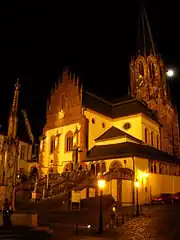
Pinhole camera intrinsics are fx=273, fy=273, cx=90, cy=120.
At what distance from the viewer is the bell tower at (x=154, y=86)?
58359mm

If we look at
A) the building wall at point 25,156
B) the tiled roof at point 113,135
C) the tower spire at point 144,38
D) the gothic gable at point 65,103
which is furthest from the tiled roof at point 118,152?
the tower spire at point 144,38

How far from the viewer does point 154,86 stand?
62062mm

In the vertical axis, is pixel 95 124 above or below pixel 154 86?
below

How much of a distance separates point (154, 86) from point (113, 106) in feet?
44.3

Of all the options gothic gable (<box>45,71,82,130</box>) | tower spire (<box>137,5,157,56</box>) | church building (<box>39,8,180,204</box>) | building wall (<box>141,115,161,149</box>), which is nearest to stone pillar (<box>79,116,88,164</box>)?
church building (<box>39,8,180,204</box>)

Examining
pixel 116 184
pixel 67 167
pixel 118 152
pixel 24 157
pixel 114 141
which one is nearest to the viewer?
pixel 116 184

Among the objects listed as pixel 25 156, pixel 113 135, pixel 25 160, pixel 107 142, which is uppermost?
pixel 113 135

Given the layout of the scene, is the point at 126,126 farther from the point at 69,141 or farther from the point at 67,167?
the point at 67,167

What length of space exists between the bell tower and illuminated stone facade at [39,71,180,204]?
223 centimetres

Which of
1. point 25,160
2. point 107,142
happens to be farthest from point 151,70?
point 25,160

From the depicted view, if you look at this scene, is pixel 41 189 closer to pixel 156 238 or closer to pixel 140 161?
pixel 140 161

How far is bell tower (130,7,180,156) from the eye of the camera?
58359mm

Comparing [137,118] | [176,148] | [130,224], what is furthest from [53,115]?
[130,224]

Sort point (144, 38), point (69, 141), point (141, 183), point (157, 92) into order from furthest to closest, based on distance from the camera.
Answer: point (144, 38) → point (157, 92) → point (69, 141) → point (141, 183)
